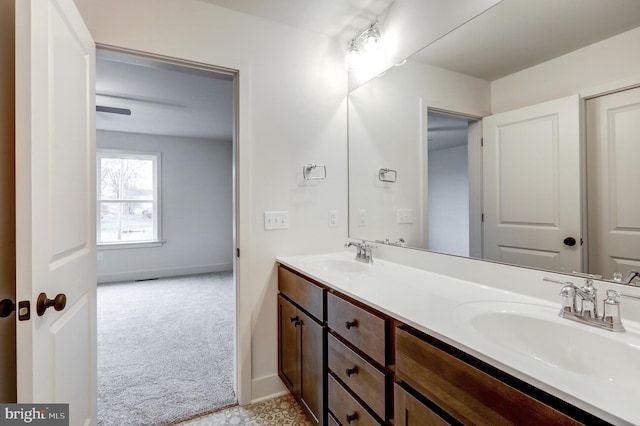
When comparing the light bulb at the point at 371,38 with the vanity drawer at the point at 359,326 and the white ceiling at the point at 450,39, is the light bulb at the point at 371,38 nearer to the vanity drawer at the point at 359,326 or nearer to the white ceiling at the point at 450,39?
the white ceiling at the point at 450,39

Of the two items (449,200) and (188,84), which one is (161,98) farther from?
(449,200)

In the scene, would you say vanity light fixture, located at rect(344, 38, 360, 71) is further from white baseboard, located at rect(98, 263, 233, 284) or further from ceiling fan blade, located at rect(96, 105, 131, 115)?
white baseboard, located at rect(98, 263, 233, 284)

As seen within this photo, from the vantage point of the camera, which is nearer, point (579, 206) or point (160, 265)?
point (579, 206)

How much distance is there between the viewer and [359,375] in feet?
3.88

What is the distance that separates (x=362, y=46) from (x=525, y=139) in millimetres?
1292

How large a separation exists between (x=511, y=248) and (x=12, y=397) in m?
2.02

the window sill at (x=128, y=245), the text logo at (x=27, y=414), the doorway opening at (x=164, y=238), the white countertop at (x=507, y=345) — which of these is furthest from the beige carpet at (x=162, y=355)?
the white countertop at (x=507, y=345)

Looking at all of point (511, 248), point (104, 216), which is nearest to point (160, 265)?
point (104, 216)

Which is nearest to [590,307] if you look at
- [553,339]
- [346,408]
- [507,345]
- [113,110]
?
[553,339]

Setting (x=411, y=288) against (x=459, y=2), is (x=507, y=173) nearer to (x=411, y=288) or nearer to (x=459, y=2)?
(x=411, y=288)

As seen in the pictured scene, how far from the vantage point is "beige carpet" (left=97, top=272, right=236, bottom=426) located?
184 cm

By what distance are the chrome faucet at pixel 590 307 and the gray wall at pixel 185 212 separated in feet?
17.6

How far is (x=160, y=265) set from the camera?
519 cm

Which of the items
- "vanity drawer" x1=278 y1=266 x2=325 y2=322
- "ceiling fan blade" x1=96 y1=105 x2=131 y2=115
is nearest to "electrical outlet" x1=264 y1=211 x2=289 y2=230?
"vanity drawer" x1=278 y1=266 x2=325 y2=322
